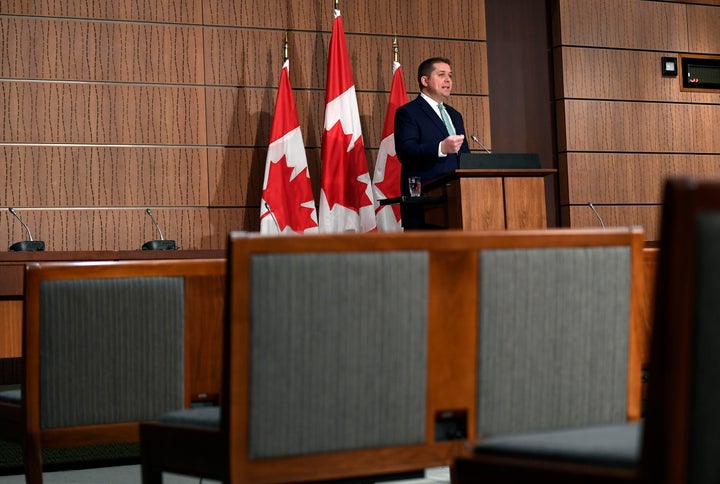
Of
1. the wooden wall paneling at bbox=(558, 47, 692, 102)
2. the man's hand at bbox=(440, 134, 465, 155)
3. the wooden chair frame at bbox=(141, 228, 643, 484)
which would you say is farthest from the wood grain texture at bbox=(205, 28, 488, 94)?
the wooden chair frame at bbox=(141, 228, 643, 484)

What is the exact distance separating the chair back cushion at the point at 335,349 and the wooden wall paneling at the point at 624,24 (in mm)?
6595

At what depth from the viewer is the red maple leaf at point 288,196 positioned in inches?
255

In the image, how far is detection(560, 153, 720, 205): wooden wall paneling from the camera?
7.68 meters

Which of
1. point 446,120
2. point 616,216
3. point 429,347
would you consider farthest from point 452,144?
point 429,347

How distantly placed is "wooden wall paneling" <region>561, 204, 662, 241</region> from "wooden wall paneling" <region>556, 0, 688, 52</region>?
4.66 feet

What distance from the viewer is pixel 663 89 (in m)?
8.02

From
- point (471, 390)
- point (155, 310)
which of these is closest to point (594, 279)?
point (471, 390)

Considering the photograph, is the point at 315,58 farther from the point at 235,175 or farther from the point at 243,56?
the point at 235,175

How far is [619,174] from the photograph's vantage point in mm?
7832

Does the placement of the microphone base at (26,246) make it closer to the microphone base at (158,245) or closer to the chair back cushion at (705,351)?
the microphone base at (158,245)

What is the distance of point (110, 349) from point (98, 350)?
0.10ft

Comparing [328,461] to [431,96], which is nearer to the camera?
[328,461]

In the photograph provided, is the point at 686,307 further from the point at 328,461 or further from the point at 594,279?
the point at 328,461

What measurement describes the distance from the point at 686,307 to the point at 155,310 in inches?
57.3
